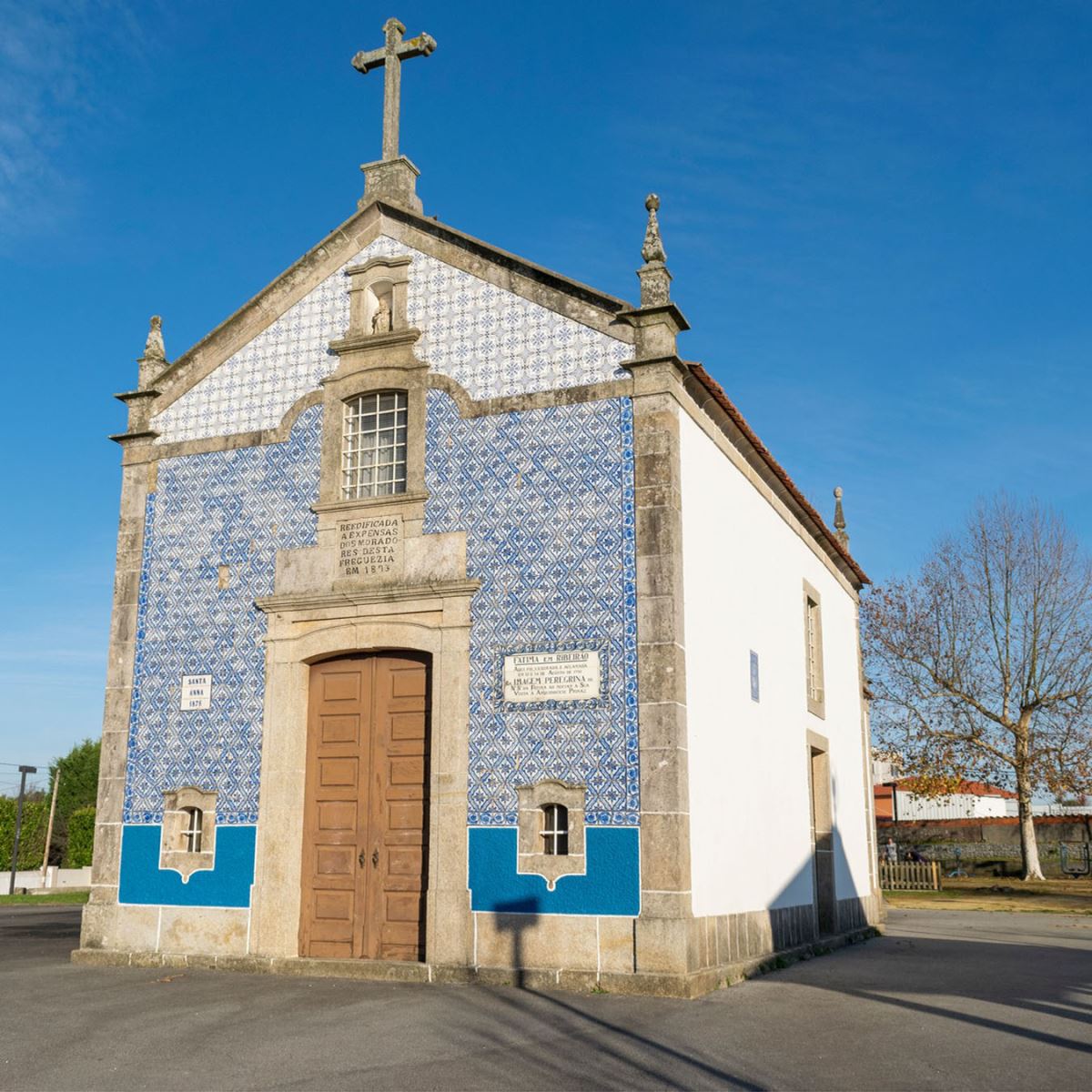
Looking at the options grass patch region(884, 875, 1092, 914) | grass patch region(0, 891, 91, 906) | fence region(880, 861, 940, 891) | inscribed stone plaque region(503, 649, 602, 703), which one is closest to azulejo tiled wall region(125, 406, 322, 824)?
inscribed stone plaque region(503, 649, 602, 703)

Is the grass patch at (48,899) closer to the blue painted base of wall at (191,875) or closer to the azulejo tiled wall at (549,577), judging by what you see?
the blue painted base of wall at (191,875)

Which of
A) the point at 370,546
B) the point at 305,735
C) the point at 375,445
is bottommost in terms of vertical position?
the point at 305,735

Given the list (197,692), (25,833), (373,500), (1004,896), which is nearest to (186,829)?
(197,692)

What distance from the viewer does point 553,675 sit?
36.2ft

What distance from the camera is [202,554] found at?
1312 centimetres

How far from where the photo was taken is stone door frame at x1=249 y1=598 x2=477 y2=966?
11.0 metres

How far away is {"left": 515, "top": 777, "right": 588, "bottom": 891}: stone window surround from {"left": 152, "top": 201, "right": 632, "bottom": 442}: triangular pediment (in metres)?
3.90

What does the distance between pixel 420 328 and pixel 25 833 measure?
30.9 m

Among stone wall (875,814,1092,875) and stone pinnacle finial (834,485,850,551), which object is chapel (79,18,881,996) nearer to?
stone pinnacle finial (834,485,850,551)

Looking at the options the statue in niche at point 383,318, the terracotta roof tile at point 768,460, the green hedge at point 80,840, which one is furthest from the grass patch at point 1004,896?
the green hedge at point 80,840

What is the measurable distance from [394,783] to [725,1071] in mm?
5461

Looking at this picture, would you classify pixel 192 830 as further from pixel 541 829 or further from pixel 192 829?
pixel 541 829

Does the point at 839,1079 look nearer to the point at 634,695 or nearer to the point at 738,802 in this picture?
the point at 634,695

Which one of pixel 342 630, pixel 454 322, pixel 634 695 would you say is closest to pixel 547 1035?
pixel 634 695
